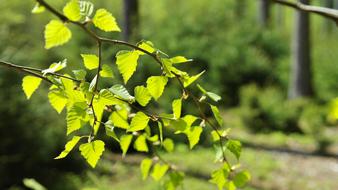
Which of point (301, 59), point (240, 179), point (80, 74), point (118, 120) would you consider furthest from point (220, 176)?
point (301, 59)

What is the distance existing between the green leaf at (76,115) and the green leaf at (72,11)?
0.18 m

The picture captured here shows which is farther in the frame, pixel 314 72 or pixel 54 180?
pixel 314 72

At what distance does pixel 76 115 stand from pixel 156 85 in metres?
0.13

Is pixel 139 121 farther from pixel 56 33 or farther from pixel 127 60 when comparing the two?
pixel 56 33

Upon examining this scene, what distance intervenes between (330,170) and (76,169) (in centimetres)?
314

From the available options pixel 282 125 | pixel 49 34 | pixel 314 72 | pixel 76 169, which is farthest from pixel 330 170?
pixel 49 34

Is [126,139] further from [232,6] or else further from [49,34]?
[232,6]

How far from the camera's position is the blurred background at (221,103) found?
15.5 ft

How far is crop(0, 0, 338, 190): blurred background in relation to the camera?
4715 millimetres

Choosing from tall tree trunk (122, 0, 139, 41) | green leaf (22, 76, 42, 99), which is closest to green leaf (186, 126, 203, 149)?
green leaf (22, 76, 42, 99)

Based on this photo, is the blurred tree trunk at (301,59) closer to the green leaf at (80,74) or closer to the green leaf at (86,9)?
the green leaf at (80,74)

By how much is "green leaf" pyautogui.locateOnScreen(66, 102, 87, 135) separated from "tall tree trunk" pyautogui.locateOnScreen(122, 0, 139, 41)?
25.5ft

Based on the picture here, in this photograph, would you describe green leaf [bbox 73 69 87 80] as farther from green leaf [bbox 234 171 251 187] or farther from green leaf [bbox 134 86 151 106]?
green leaf [bbox 234 171 251 187]

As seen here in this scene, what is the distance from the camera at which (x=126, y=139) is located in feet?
3.77
